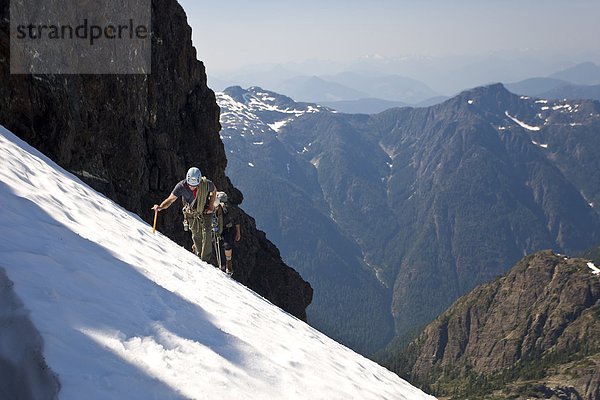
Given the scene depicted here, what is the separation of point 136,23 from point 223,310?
99.5 feet

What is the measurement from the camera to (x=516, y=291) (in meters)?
178

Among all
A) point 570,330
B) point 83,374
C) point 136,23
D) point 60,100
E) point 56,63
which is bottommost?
point 570,330

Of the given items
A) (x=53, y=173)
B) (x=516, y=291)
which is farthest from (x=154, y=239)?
(x=516, y=291)

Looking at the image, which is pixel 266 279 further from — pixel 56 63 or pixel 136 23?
pixel 56 63

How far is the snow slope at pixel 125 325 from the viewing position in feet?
18.9

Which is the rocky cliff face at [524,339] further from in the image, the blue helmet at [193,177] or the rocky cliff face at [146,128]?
the blue helmet at [193,177]

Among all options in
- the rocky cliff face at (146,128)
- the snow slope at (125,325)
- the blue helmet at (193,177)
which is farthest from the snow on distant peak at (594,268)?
the blue helmet at (193,177)

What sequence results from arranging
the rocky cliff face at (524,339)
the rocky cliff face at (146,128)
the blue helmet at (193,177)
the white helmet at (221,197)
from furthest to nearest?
the rocky cliff face at (524,339)
the rocky cliff face at (146,128)
the white helmet at (221,197)
the blue helmet at (193,177)

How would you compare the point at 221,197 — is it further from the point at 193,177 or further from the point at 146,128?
the point at 146,128

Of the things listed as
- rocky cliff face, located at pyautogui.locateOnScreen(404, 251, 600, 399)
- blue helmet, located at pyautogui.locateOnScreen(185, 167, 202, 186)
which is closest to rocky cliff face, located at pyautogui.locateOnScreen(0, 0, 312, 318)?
blue helmet, located at pyautogui.locateOnScreen(185, 167, 202, 186)

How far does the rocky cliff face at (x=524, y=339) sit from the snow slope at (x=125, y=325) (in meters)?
122

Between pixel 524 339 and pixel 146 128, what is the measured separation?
536 ft

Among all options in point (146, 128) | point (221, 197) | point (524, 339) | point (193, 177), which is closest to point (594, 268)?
point (524, 339)

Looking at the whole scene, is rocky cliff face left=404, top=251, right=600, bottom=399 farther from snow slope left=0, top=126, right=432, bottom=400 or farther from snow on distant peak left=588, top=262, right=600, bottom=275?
snow slope left=0, top=126, right=432, bottom=400
